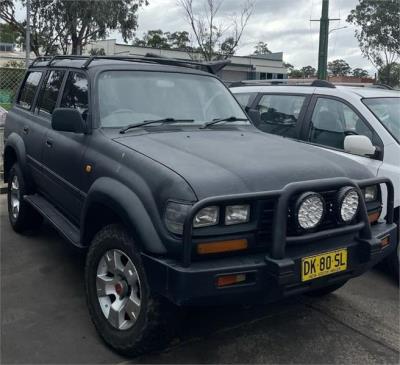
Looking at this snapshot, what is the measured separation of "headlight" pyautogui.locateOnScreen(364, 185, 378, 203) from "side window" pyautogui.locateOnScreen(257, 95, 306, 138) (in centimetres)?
178

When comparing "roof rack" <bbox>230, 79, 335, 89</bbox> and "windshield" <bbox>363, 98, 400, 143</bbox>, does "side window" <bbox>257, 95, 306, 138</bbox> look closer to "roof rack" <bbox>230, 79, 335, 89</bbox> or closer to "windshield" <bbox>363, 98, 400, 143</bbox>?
"roof rack" <bbox>230, 79, 335, 89</bbox>

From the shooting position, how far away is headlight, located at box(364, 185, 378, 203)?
347cm

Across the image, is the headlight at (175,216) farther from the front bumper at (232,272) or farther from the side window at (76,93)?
the side window at (76,93)

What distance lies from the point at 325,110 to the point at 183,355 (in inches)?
119

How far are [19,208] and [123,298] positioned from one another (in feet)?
8.57

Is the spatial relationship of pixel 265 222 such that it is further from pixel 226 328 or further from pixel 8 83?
pixel 8 83

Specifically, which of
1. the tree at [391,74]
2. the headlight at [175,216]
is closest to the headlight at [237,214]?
the headlight at [175,216]

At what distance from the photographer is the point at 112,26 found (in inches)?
1130

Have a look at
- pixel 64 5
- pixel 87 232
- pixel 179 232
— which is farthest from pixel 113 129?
pixel 64 5

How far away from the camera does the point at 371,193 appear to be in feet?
11.5

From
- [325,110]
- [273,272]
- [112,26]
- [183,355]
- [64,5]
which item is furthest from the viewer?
[112,26]

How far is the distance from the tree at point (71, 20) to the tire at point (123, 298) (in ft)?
84.8

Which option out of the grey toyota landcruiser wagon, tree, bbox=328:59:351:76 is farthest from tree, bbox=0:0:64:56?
tree, bbox=328:59:351:76

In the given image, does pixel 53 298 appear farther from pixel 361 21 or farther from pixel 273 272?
pixel 361 21
